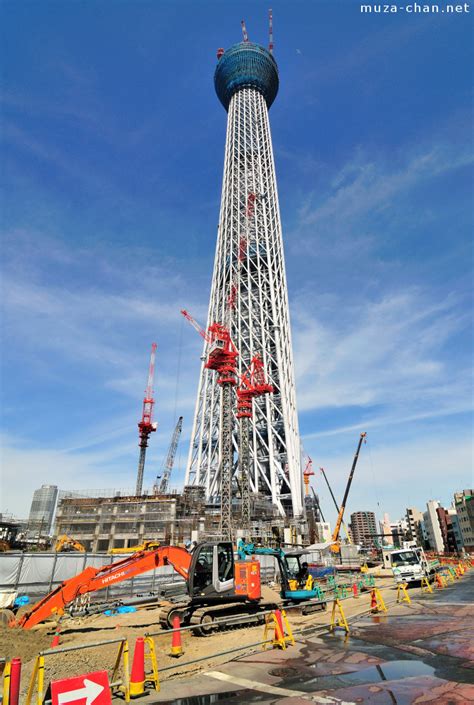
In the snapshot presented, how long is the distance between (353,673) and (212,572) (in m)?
7.64

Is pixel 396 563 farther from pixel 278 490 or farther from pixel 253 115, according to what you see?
pixel 253 115

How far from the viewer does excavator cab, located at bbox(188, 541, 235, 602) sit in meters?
15.7

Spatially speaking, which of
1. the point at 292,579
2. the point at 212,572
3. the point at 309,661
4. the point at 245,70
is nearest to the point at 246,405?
the point at 292,579

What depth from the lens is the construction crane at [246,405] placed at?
57.8m

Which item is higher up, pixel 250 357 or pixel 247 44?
pixel 247 44

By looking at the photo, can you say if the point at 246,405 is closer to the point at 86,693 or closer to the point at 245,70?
the point at 86,693

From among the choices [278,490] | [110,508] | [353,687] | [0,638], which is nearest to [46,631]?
[0,638]

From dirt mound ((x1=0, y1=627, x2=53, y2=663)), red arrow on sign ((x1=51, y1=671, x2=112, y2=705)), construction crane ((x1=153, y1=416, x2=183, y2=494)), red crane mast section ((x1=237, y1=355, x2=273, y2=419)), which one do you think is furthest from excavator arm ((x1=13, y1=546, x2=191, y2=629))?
construction crane ((x1=153, y1=416, x2=183, y2=494))

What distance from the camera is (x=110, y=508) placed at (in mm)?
68188

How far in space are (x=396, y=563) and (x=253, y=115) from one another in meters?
105

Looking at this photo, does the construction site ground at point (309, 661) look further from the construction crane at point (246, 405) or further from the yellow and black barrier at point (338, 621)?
the construction crane at point (246, 405)

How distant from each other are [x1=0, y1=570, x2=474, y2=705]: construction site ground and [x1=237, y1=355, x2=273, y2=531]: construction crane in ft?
131

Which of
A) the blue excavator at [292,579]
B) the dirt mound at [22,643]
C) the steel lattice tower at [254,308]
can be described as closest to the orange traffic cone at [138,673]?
the dirt mound at [22,643]

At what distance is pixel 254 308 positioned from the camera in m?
79.2
